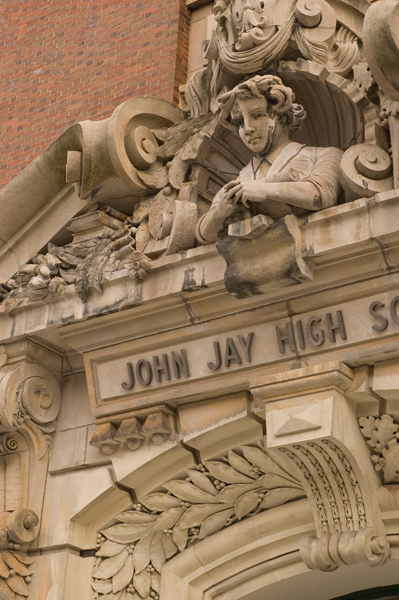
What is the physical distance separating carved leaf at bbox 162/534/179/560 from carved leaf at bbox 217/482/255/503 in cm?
41

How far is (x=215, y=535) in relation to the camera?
6.97 m

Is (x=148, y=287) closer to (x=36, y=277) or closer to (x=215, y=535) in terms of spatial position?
(x=36, y=277)

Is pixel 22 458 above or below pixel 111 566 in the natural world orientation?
above

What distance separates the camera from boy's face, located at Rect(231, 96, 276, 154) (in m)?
6.84

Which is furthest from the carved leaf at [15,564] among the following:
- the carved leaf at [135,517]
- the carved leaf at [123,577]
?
the carved leaf at [135,517]

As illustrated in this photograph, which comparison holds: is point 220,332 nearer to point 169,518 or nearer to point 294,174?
point 294,174

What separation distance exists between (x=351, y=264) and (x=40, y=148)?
11.4ft

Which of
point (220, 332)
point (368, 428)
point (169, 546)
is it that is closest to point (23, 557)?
point (169, 546)

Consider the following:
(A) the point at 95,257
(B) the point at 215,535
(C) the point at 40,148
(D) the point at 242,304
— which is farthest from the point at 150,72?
(B) the point at 215,535

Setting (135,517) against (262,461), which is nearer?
(262,461)

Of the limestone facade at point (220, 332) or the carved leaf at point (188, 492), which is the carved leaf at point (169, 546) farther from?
the carved leaf at point (188, 492)

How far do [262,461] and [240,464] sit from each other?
15 centimetres

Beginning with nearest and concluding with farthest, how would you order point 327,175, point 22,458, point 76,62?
point 327,175 → point 22,458 → point 76,62

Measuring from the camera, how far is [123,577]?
7.04m
